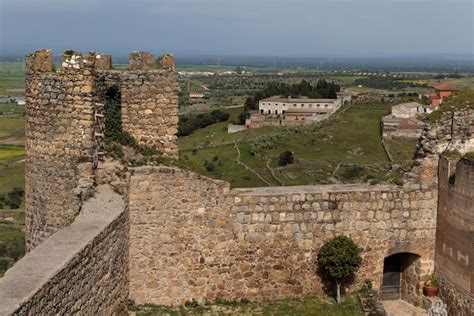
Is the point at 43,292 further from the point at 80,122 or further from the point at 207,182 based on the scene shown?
the point at 207,182

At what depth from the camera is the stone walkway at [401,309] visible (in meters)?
10.9

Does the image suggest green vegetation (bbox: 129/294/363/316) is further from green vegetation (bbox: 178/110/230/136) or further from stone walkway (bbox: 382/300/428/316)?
green vegetation (bbox: 178/110/230/136)

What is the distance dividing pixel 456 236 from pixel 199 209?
424 centimetres

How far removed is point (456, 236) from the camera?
10.3 meters

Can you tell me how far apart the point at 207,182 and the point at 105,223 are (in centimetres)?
230

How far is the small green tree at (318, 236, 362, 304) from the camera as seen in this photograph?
10312mm

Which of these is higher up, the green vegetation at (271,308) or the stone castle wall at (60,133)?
the stone castle wall at (60,133)

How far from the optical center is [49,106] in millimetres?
9367

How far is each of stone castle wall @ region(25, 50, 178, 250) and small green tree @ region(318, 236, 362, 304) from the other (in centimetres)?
362

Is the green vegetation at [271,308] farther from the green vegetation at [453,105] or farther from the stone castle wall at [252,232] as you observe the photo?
the green vegetation at [453,105]

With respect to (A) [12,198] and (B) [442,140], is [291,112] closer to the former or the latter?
(A) [12,198]

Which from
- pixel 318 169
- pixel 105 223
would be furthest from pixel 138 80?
pixel 318 169

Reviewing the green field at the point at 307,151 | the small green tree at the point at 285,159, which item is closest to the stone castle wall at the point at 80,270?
the green field at the point at 307,151

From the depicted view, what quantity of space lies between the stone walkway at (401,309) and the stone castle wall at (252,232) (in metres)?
0.46
